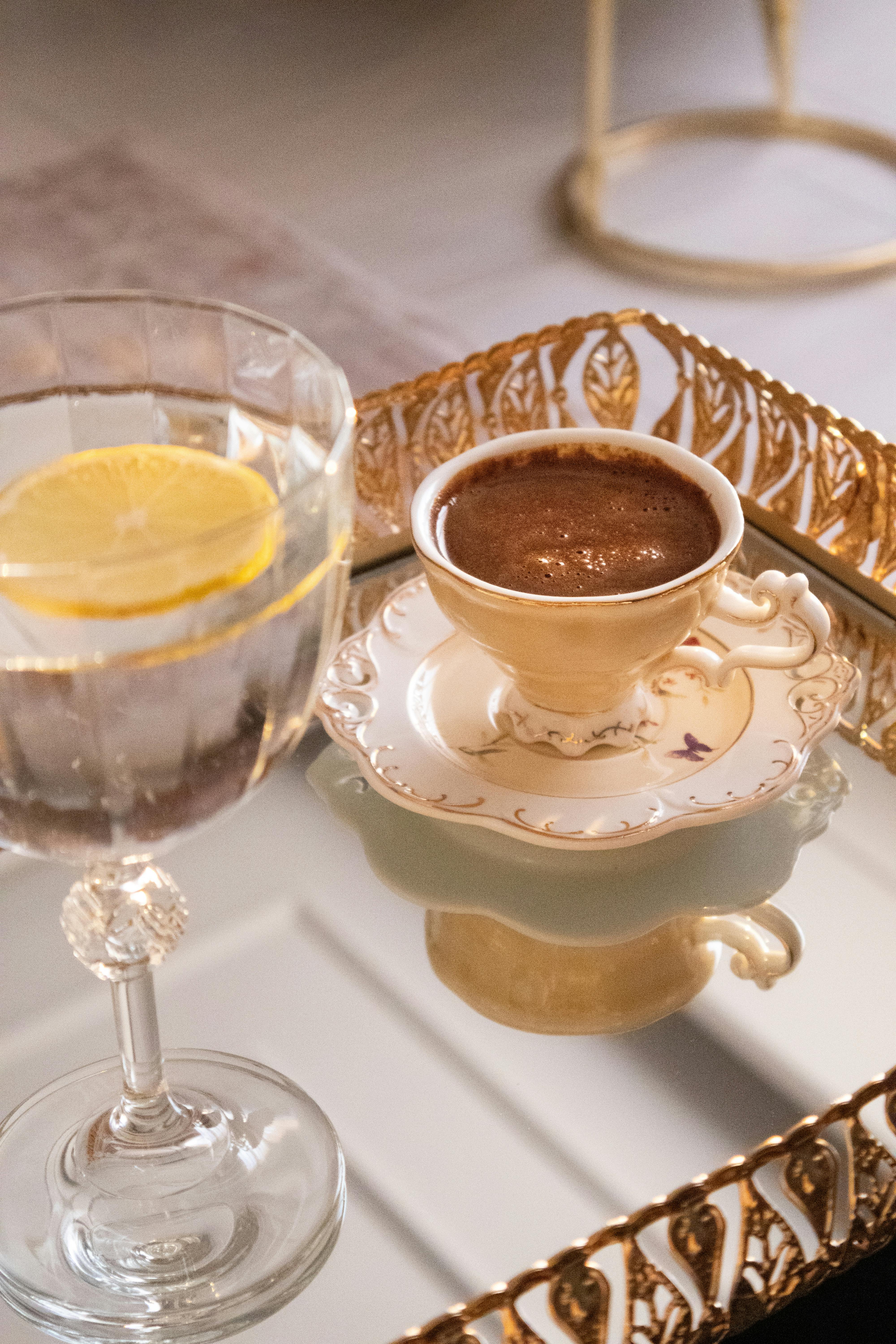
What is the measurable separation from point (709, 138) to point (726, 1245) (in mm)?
1887

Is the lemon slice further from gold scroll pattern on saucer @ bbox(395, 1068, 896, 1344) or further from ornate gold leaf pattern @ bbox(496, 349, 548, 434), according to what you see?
ornate gold leaf pattern @ bbox(496, 349, 548, 434)

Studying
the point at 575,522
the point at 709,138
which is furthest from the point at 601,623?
the point at 709,138

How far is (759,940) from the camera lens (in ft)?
2.15

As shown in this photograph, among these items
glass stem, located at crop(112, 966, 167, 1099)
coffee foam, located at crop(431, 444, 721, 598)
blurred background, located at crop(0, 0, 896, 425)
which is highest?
coffee foam, located at crop(431, 444, 721, 598)

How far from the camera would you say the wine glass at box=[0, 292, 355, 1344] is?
1.22ft

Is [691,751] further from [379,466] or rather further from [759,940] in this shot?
[379,466]

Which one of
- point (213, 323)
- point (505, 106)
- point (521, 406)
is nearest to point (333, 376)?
point (213, 323)

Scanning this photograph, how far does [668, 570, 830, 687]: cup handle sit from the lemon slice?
0.28 metres

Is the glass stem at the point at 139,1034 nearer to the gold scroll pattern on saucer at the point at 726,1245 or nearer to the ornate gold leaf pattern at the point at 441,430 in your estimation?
the gold scroll pattern on saucer at the point at 726,1245

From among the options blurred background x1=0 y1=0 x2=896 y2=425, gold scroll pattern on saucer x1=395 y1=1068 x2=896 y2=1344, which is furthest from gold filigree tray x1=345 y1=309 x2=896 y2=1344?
blurred background x1=0 y1=0 x2=896 y2=425

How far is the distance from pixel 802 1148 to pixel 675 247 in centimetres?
156

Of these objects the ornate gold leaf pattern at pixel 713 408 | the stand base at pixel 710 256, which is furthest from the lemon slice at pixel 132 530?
the stand base at pixel 710 256

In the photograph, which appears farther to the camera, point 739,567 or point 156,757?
point 739,567

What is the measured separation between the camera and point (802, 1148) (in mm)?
551
